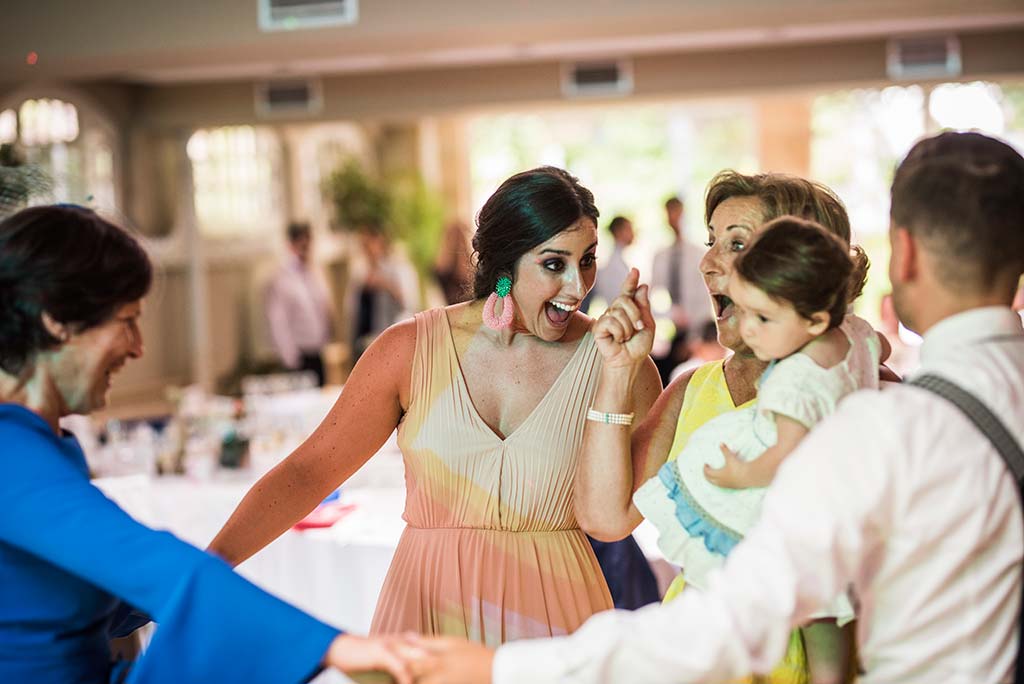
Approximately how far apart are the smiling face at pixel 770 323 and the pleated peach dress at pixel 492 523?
677mm

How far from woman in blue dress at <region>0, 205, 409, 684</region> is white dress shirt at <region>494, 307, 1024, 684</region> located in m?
0.44

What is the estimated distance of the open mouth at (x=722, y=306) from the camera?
185 centimetres

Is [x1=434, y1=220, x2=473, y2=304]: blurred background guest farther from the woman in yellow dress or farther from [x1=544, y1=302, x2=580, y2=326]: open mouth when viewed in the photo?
the woman in yellow dress

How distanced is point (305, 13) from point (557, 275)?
4.77 meters

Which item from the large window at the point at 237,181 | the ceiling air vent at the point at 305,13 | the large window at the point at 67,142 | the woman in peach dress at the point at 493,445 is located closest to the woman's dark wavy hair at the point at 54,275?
the woman in peach dress at the point at 493,445

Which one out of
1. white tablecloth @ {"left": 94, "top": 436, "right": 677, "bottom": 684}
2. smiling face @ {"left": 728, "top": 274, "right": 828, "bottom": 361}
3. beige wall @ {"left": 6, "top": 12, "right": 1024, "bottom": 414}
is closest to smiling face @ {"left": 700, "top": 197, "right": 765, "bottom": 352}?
smiling face @ {"left": 728, "top": 274, "right": 828, "bottom": 361}

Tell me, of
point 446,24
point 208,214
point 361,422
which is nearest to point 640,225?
point 208,214

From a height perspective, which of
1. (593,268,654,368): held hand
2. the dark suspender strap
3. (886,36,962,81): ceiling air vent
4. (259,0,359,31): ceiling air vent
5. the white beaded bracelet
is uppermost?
(259,0,359,31): ceiling air vent

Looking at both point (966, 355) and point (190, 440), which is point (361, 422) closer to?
point (966, 355)

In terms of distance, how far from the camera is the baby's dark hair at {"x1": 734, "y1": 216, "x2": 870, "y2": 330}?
4.87ft

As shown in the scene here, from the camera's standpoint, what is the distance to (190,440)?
16.5 ft

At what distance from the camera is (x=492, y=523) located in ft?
7.22

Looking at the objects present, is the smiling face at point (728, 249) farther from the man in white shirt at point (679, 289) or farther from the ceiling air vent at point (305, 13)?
the man in white shirt at point (679, 289)

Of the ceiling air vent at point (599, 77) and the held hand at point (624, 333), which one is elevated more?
the ceiling air vent at point (599, 77)
